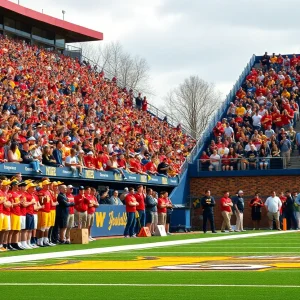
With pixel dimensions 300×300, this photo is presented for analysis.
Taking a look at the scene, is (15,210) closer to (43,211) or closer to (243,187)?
(43,211)

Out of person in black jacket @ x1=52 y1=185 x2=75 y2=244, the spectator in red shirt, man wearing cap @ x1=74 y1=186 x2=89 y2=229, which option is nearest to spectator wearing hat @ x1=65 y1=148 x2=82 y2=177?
the spectator in red shirt

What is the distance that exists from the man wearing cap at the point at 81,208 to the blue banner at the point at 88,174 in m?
1.62

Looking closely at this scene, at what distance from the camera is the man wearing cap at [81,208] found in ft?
75.2

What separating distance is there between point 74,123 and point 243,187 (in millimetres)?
9589

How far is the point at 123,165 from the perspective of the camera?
29594 millimetres

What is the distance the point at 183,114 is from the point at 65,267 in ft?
226

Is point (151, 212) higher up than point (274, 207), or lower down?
lower down

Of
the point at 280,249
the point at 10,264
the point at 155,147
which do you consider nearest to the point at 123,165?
the point at 155,147

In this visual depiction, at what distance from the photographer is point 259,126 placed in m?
39.3

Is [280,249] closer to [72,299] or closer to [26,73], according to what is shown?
[72,299]

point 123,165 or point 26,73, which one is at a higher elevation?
point 26,73

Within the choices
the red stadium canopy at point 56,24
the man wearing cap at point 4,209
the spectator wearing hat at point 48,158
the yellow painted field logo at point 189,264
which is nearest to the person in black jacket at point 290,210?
the spectator wearing hat at point 48,158

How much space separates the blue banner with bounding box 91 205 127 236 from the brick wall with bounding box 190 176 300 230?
851 cm

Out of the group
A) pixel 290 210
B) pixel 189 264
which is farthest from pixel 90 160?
pixel 189 264
